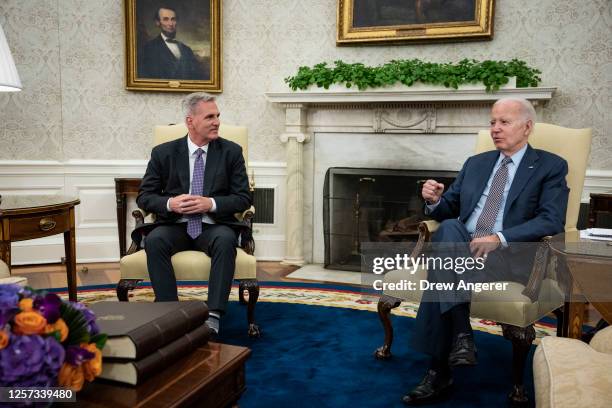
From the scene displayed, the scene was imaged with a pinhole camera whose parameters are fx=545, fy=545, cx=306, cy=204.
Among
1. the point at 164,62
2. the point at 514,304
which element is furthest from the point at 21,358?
the point at 164,62

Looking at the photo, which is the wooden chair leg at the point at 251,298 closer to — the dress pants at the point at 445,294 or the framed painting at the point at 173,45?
the dress pants at the point at 445,294

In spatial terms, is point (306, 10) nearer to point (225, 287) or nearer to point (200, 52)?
point (200, 52)

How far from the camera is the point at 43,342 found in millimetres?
1029

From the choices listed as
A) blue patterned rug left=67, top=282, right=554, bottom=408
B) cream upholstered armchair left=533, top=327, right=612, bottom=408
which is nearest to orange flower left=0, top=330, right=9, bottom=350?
cream upholstered armchair left=533, top=327, right=612, bottom=408

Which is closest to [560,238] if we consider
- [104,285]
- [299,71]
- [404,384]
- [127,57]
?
[404,384]

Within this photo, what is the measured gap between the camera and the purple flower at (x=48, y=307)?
108 cm

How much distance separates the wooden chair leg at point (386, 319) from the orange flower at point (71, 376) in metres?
1.87

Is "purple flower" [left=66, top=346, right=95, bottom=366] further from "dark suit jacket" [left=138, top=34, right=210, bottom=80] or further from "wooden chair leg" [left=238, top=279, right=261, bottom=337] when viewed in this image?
"dark suit jacket" [left=138, top=34, right=210, bottom=80]

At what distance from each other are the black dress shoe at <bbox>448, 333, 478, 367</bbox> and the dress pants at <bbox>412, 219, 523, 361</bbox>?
3 centimetres

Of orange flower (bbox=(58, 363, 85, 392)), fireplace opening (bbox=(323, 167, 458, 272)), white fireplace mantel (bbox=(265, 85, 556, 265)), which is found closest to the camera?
orange flower (bbox=(58, 363, 85, 392))

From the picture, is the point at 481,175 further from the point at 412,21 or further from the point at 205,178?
the point at 412,21

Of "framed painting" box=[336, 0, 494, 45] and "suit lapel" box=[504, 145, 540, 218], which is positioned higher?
"framed painting" box=[336, 0, 494, 45]

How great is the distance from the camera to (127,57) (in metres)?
5.21

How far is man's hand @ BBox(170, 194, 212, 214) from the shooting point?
309 cm
